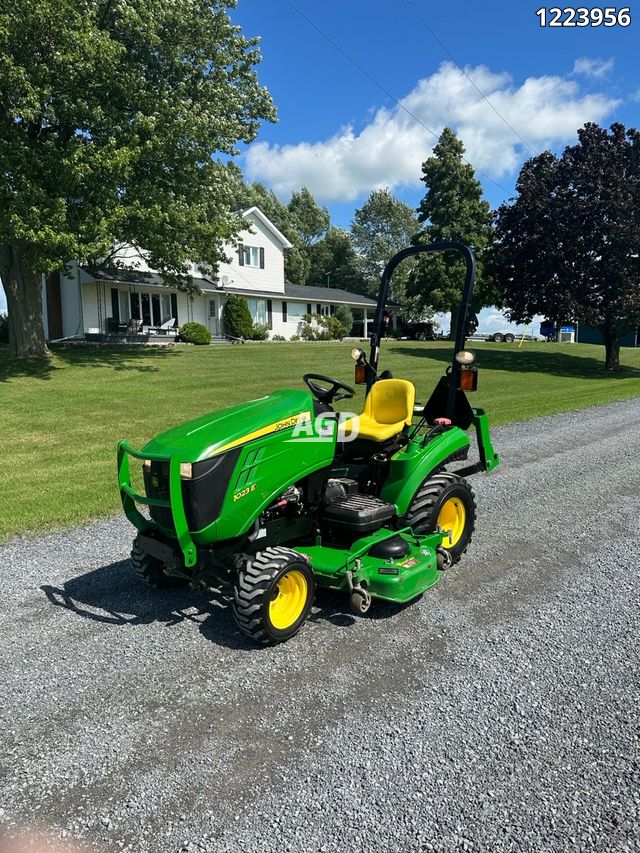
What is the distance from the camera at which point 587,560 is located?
4914 millimetres

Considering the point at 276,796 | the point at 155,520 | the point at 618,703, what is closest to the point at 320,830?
the point at 276,796

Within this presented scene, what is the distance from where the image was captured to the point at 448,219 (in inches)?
1561

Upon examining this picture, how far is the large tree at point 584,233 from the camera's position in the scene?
24.5 metres

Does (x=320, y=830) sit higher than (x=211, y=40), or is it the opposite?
(x=211, y=40)

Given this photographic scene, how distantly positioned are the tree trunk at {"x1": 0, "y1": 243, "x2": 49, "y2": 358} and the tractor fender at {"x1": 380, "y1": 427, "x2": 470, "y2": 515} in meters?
16.8

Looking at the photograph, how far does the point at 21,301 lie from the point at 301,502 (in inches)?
673

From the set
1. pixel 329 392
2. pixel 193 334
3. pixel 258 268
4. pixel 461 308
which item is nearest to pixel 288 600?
pixel 329 392

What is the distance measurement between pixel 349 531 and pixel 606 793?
2.03 m

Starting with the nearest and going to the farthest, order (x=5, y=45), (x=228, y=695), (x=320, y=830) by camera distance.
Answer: (x=320, y=830)
(x=228, y=695)
(x=5, y=45)

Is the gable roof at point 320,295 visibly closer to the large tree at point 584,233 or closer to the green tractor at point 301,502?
the large tree at point 584,233

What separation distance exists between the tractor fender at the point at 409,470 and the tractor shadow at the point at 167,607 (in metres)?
0.77

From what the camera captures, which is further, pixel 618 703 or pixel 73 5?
pixel 73 5

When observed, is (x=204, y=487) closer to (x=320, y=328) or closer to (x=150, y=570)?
(x=150, y=570)

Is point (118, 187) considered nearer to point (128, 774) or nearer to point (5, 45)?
point (5, 45)
